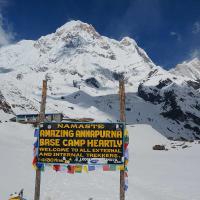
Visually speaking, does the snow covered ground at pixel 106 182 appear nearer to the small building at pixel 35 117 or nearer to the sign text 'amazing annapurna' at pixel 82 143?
the sign text 'amazing annapurna' at pixel 82 143

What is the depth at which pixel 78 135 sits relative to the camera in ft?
58.7

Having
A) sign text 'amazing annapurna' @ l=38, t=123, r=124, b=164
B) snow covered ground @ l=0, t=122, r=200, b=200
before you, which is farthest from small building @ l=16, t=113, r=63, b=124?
sign text 'amazing annapurna' @ l=38, t=123, r=124, b=164

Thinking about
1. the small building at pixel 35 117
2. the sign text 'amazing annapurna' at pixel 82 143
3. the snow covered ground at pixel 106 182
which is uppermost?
the small building at pixel 35 117

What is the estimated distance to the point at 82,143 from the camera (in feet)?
58.5

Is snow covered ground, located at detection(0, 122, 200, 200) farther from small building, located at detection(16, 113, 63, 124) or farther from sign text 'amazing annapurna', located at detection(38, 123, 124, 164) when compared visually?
small building, located at detection(16, 113, 63, 124)

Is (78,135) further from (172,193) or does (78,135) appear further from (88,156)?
(172,193)

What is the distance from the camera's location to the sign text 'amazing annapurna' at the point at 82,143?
58.2ft

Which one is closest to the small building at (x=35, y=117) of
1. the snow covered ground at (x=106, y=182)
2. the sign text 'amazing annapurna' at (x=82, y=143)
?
the snow covered ground at (x=106, y=182)

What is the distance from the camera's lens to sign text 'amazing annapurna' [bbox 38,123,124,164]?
17.8 meters

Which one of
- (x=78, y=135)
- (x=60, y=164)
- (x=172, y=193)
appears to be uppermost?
(x=78, y=135)

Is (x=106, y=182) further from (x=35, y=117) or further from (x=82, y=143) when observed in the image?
(x=35, y=117)

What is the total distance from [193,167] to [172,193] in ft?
46.2

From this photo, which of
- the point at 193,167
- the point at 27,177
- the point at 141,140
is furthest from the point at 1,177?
the point at 141,140

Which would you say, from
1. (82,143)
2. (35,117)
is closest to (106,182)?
(82,143)
